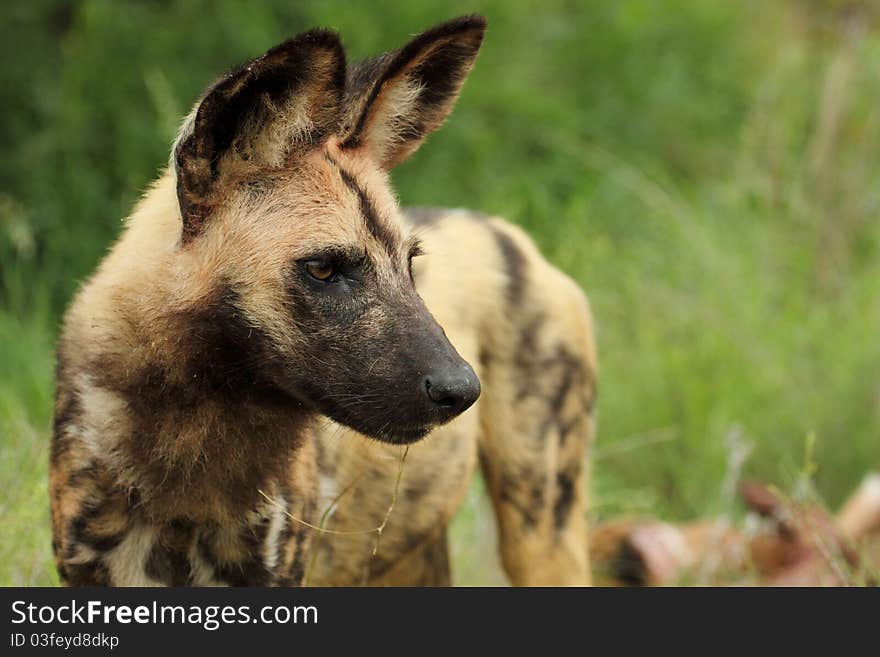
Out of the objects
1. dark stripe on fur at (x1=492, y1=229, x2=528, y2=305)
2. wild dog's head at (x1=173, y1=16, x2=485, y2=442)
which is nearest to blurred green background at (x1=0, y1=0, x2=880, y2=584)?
dark stripe on fur at (x1=492, y1=229, x2=528, y2=305)

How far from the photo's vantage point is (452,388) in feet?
7.83

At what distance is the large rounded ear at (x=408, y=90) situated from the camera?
8.76ft

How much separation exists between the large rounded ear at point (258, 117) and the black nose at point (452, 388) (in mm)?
539

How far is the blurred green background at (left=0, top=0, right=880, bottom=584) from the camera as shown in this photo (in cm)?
512

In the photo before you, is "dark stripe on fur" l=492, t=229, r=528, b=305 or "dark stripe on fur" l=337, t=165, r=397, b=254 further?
"dark stripe on fur" l=492, t=229, r=528, b=305

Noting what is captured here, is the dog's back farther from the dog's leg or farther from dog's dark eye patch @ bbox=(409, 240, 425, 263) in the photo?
dog's dark eye patch @ bbox=(409, 240, 425, 263)

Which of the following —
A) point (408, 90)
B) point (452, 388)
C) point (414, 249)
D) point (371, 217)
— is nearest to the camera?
point (452, 388)

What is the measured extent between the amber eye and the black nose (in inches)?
10.7

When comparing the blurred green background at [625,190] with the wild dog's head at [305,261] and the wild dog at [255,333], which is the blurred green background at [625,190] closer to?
the wild dog at [255,333]

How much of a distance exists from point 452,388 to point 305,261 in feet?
1.21

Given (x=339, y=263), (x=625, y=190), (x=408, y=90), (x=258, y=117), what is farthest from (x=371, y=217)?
(x=625, y=190)

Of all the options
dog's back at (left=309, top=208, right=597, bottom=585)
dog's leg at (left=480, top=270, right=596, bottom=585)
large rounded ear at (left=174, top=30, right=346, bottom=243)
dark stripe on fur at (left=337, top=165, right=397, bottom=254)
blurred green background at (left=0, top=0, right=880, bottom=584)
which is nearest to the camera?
large rounded ear at (left=174, top=30, right=346, bottom=243)

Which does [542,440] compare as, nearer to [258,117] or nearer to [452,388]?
[452,388]
